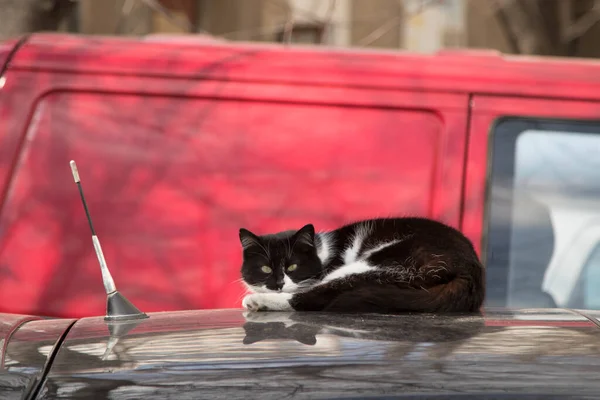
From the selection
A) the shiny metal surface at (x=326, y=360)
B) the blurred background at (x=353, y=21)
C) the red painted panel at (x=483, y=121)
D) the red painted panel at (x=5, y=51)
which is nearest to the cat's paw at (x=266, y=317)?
the shiny metal surface at (x=326, y=360)

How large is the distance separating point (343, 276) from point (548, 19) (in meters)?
6.96

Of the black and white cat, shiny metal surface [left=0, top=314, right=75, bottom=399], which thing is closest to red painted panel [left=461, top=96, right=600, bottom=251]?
the black and white cat

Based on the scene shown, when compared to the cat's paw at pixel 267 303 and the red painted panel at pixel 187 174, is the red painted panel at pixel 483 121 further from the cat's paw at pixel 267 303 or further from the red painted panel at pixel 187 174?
the cat's paw at pixel 267 303

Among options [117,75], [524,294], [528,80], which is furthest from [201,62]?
[524,294]

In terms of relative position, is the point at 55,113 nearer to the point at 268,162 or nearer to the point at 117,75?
the point at 117,75

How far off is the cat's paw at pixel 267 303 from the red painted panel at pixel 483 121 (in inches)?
54.9

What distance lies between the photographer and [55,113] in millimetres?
3646

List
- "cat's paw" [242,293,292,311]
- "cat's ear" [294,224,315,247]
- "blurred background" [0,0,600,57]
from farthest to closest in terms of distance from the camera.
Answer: "blurred background" [0,0,600,57], "cat's ear" [294,224,315,247], "cat's paw" [242,293,292,311]

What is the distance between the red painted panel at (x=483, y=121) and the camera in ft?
11.9

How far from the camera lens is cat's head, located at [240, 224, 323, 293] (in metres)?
2.95

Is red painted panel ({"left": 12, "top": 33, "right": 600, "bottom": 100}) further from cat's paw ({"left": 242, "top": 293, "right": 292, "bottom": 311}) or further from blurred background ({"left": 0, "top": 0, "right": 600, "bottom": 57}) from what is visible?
blurred background ({"left": 0, "top": 0, "right": 600, "bottom": 57})

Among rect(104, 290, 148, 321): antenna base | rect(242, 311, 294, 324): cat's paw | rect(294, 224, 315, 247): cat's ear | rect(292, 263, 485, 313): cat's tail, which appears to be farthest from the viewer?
rect(294, 224, 315, 247): cat's ear

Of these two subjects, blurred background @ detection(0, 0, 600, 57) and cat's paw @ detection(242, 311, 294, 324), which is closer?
cat's paw @ detection(242, 311, 294, 324)

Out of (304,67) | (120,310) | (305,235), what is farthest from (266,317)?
(304,67)
